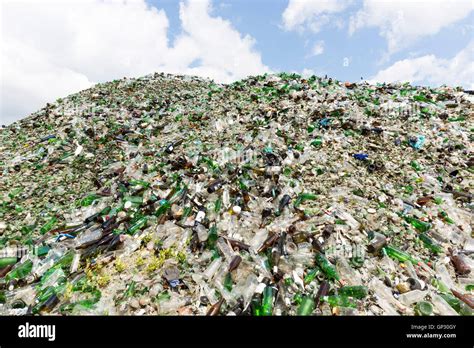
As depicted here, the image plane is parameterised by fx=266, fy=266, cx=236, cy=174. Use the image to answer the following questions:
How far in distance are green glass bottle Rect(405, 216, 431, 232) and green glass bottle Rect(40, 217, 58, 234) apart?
6.43 meters

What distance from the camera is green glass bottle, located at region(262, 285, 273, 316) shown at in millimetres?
3047

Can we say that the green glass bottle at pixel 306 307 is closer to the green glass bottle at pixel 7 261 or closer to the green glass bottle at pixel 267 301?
the green glass bottle at pixel 267 301

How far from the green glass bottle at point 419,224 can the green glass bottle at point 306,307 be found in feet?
8.48

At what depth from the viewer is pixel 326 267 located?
139 inches

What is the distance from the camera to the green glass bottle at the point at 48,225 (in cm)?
488

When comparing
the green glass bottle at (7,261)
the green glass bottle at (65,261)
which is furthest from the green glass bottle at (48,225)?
the green glass bottle at (65,261)

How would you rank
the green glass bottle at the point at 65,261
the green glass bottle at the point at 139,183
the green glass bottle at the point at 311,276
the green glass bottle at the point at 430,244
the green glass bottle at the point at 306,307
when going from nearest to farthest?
the green glass bottle at the point at 306,307
the green glass bottle at the point at 311,276
the green glass bottle at the point at 65,261
the green glass bottle at the point at 430,244
the green glass bottle at the point at 139,183

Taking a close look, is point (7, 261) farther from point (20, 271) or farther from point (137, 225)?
point (137, 225)

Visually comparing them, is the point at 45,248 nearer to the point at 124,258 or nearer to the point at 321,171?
the point at 124,258

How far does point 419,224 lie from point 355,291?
6.91 feet

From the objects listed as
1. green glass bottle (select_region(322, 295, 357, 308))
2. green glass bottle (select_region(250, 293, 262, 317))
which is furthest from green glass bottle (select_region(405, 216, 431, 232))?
green glass bottle (select_region(250, 293, 262, 317))

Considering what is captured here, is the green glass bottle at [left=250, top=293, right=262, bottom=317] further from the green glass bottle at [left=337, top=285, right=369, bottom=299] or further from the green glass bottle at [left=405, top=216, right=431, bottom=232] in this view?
the green glass bottle at [left=405, top=216, right=431, bottom=232]
